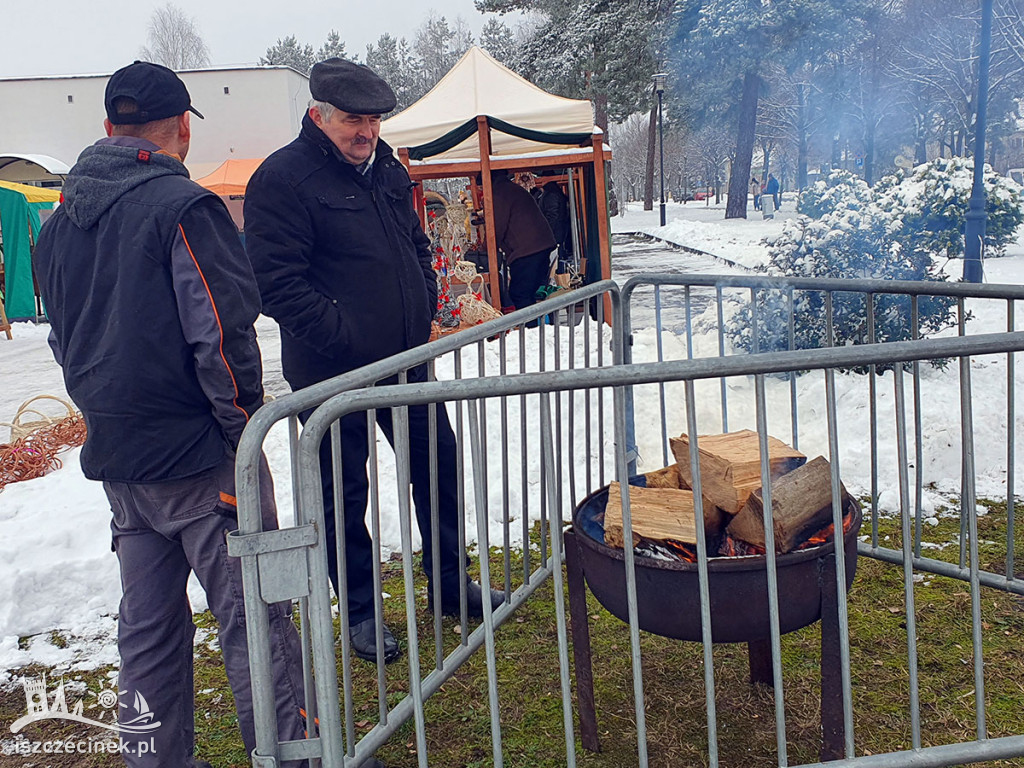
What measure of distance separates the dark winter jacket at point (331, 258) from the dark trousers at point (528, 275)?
23.5ft

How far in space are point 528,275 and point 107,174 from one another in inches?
335

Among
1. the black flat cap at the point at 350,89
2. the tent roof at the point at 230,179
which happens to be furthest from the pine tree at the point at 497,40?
the black flat cap at the point at 350,89

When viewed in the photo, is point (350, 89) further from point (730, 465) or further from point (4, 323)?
point (4, 323)

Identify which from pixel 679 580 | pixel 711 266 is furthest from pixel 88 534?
pixel 711 266

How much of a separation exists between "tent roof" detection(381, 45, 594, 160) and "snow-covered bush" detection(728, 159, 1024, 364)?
11.6ft

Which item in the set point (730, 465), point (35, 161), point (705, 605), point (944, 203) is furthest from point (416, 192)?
point (35, 161)

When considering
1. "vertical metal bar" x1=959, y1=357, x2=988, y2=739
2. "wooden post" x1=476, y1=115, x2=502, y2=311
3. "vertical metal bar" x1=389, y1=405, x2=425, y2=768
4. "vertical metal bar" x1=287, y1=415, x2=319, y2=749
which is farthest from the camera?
"wooden post" x1=476, y1=115, x2=502, y2=311

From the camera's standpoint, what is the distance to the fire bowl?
235 centimetres

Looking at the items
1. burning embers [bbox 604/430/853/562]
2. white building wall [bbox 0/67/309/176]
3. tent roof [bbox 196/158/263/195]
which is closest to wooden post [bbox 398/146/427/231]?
burning embers [bbox 604/430/853/562]

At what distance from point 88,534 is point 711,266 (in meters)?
14.2

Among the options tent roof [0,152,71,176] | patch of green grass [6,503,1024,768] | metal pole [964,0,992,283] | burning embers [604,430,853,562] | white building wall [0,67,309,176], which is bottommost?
patch of green grass [6,503,1024,768]

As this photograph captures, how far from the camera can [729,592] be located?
2357mm

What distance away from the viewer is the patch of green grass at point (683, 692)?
2836 mm

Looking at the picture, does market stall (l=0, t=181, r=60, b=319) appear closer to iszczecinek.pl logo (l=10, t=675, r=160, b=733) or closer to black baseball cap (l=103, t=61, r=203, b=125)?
iszczecinek.pl logo (l=10, t=675, r=160, b=733)
